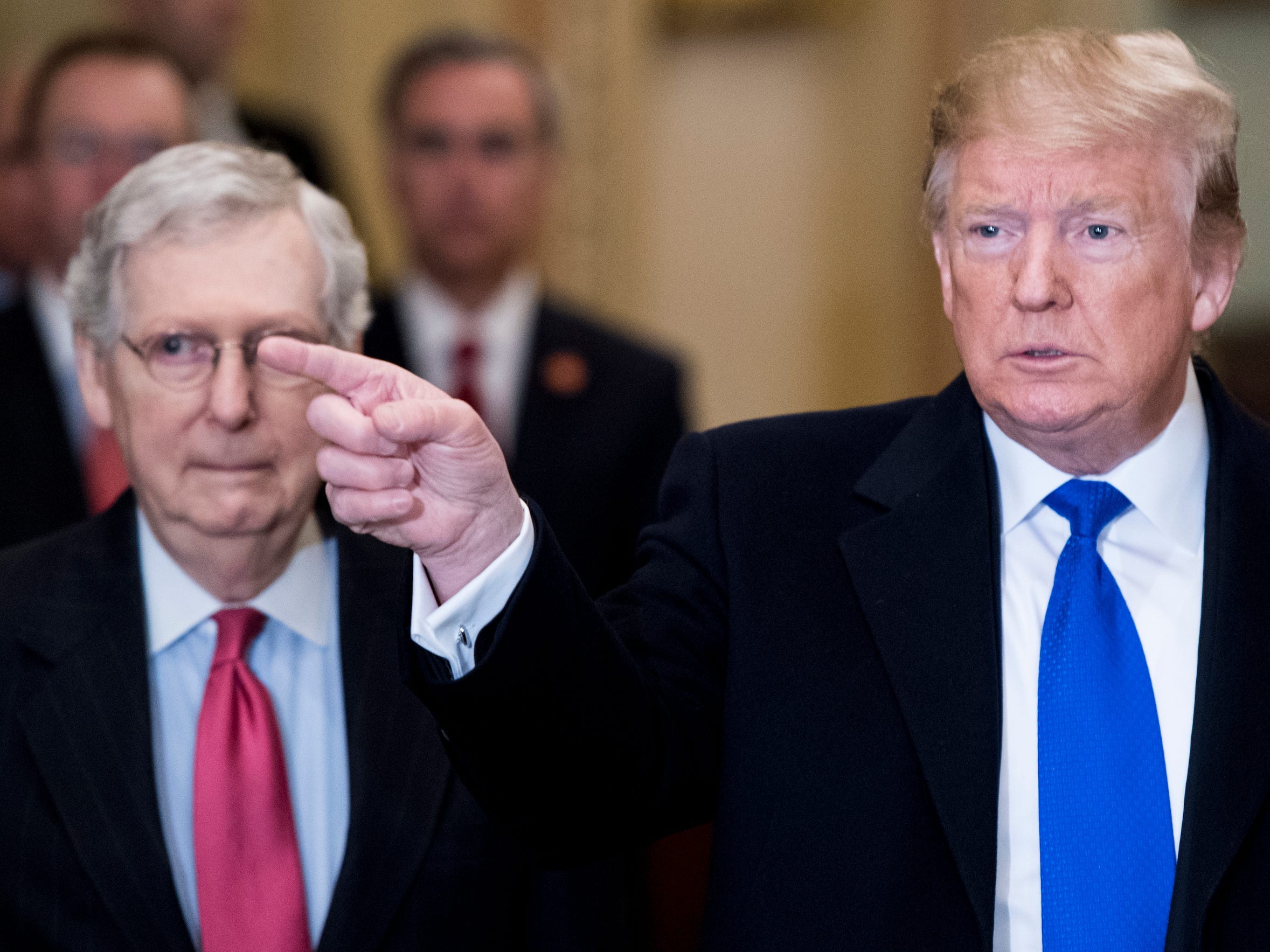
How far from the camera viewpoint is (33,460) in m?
2.62

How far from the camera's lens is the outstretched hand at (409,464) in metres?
1.32

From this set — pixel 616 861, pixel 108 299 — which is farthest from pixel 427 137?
pixel 616 861

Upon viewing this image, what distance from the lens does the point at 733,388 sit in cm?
553

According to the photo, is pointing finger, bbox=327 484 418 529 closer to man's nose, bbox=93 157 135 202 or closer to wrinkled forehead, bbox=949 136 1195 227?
wrinkled forehead, bbox=949 136 1195 227

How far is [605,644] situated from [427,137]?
7.37 feet

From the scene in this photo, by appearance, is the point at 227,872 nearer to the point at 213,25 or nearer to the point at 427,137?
the point at 427,137

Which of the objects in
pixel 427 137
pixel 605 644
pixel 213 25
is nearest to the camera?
pixel 605 644

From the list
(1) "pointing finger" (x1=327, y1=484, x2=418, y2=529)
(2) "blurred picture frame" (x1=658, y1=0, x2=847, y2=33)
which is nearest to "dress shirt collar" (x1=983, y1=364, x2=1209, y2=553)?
(1) "pointing finger" (x1=327, y1=484, x2=418, y2=529)

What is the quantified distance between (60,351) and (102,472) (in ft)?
1.09

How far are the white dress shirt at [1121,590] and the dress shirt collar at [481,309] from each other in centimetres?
176

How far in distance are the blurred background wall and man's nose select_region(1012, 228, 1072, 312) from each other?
362 centimetres

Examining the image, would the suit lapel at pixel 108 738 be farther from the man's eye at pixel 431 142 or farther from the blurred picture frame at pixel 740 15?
the blurred picture frame at pixel 740 15

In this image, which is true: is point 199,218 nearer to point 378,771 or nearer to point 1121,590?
point 378,771

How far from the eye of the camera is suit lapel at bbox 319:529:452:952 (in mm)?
1706
